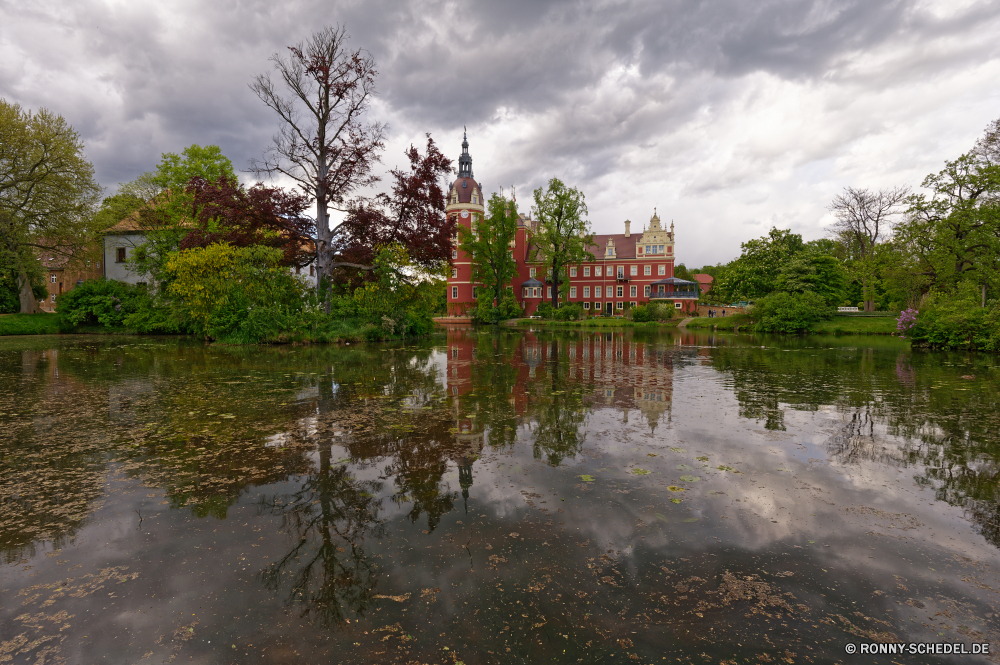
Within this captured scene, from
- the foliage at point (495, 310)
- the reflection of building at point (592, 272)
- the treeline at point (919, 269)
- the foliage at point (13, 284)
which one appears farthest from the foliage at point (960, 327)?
the foliage at point (13, 284)

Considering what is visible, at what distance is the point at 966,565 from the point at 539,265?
61660 millimetres

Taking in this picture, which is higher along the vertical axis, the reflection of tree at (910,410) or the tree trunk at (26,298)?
the tree trunk at (26,298)

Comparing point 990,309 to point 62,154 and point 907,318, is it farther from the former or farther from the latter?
point 62,154

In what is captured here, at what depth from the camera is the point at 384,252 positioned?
67.4 feet

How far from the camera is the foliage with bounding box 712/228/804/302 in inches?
1681

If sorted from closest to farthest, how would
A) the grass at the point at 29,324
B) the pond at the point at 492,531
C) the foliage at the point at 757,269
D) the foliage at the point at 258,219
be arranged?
the pond at the point at 492,531 → the foliage at the point at 258,219 → the grass at the point at 29,324 → the foliage at the point at 757,269

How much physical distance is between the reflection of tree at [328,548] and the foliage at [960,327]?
24226 millimetres

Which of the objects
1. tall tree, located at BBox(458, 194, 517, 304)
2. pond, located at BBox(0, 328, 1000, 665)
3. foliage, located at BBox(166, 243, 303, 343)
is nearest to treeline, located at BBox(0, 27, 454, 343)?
foliage, located at BBox(166, 243, 303, 343)

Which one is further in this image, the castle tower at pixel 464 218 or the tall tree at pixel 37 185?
the castle tower at pixel 464 218

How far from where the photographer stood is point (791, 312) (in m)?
33.8

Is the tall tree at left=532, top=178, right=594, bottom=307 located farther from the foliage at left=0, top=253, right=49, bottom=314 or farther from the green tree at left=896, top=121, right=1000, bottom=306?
the foliage at left=0, top=253, right=49, bottom=314

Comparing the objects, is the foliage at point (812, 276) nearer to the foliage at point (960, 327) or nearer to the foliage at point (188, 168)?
the foliage at point (960, 327)

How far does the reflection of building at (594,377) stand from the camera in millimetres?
7547

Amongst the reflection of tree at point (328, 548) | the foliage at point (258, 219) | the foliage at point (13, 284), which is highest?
the foliage at point (258, 219)
